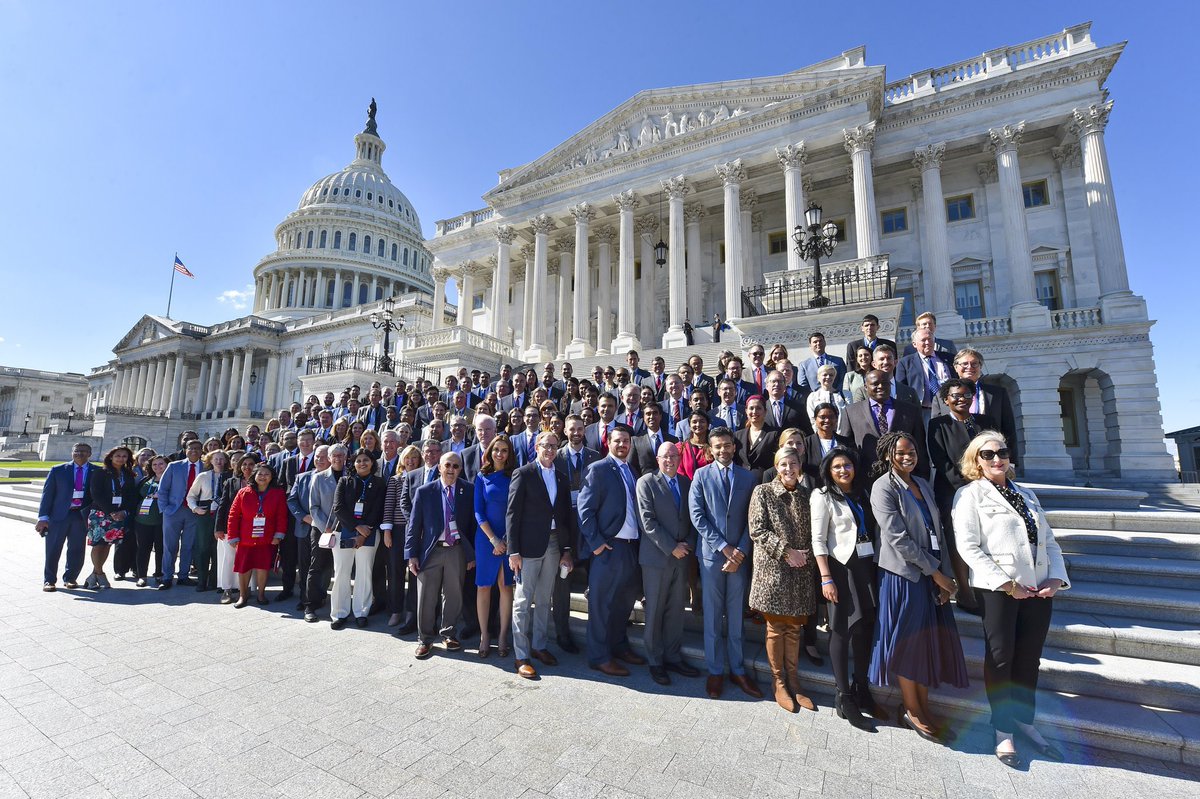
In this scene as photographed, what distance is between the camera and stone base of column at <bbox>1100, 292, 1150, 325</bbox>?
17141 millimetres

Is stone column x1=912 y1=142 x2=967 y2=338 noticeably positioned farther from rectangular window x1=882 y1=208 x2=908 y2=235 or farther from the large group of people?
the large group of people

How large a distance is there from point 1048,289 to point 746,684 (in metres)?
24.2

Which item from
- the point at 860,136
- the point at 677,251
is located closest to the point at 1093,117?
the point at 860,136

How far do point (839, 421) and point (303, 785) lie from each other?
18.7 feet

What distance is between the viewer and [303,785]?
123 inches

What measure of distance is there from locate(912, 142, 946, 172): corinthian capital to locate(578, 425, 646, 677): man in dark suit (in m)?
22.8

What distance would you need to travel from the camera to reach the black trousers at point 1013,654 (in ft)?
11.5

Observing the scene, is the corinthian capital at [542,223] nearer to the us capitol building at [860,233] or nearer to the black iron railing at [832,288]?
the us capitol building at [860,233]

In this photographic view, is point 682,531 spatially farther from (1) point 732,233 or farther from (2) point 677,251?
(2) point 677,251

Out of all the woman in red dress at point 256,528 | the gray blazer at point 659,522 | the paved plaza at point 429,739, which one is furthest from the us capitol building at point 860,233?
the woman in red dress at point 256,528

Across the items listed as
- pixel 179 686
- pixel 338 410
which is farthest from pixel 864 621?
pixel 338 410

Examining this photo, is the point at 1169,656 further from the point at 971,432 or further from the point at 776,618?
the point at 776,618

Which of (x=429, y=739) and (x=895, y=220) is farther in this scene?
(x=895, y=220)

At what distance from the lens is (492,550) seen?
216 inches
